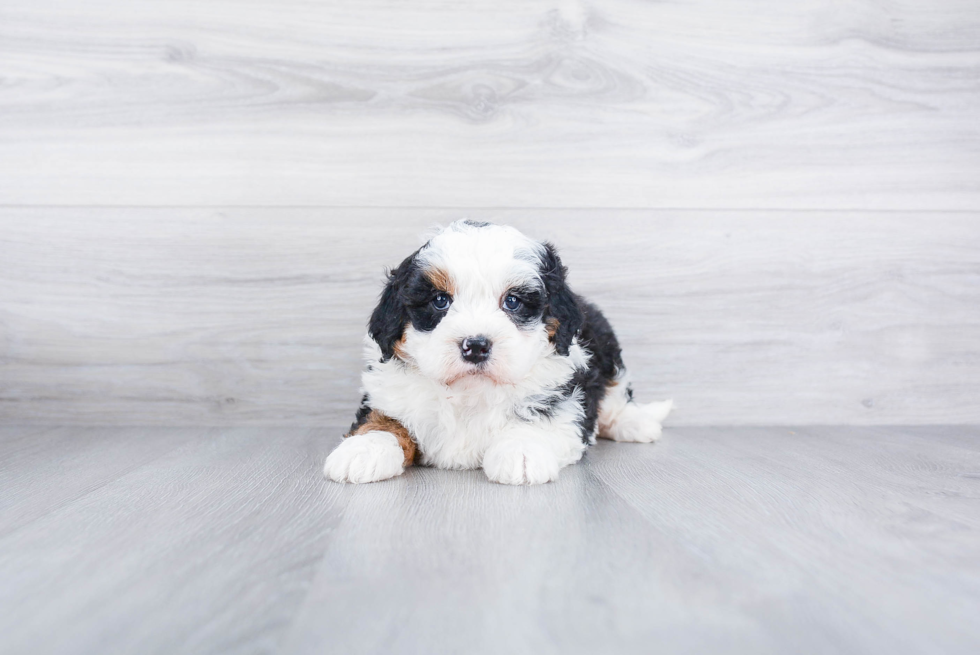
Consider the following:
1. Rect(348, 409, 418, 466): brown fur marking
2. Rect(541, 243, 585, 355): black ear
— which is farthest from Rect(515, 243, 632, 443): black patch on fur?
Rect(348, 409, 418, 466): brown fur marking

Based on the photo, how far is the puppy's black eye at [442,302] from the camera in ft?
5.48

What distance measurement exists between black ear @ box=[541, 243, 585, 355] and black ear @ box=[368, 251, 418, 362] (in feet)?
1.22

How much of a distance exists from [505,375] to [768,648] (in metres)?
0.90

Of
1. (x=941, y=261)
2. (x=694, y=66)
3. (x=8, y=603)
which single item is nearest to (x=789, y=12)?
(x=694, y=66)

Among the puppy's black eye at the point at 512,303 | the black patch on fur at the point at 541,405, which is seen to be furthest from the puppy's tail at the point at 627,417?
the puppy's black eye at the point at 512,303

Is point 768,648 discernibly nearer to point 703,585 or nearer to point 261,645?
point 703,585

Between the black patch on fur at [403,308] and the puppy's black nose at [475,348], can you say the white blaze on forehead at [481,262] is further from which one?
the puppy's black nose at [475,348]

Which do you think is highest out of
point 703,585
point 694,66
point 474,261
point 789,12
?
point 789,12

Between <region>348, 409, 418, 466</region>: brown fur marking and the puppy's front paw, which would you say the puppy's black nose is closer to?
the puppy's front paw

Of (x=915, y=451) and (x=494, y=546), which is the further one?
(x=915, y=451)

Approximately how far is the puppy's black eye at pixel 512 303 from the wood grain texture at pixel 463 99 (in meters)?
0.84

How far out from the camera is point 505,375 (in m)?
1.59

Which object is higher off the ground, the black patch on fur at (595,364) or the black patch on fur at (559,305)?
the black patch on fur at (559,305)

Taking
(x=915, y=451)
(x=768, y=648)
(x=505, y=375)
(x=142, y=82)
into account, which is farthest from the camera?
(x=142, y=82)
